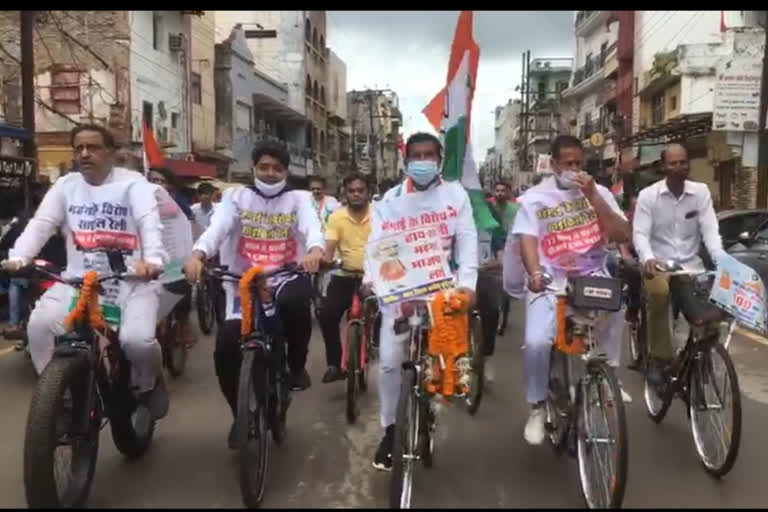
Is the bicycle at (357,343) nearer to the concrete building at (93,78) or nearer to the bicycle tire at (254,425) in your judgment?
the bicycle tire at (254,425)

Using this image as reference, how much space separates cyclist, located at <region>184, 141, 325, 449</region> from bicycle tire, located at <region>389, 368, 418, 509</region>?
0.98 metres

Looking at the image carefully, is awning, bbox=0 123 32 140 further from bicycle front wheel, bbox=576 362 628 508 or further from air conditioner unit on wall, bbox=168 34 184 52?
air conditioner unit on wall, bbox=168 34 184 52

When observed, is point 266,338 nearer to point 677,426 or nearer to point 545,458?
point 545,458

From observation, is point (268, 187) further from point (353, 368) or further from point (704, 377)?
point (704, 377)

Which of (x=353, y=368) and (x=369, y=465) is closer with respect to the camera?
(x=369, y=465)

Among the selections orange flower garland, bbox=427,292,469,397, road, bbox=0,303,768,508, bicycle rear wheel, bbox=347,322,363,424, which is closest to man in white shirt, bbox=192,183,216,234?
road, bbox=0,303,768,508

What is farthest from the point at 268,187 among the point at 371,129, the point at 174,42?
the point at 371,129

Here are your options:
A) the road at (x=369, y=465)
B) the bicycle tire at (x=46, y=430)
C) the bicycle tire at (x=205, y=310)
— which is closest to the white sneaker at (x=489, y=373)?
the road at (x=369, y=465)

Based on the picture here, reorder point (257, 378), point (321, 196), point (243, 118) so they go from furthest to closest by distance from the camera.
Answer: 1. point (243, 118)
2. point (321, 196)
3. point (257, 378)

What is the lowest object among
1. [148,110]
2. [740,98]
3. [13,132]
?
[13,132]

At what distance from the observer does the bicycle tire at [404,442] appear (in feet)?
12.0

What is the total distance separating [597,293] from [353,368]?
221 centimetres

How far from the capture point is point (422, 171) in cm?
438
